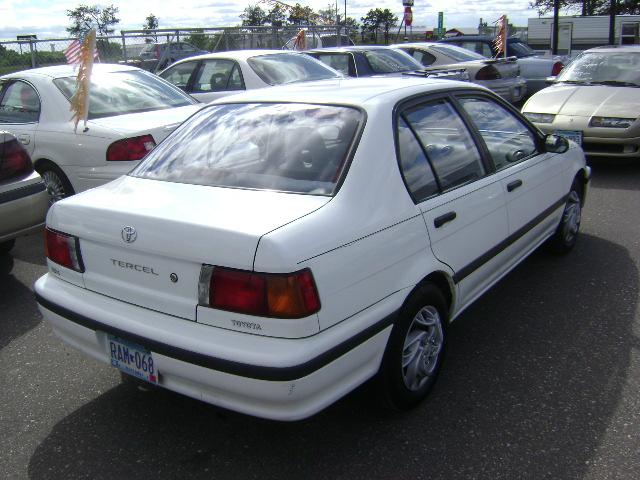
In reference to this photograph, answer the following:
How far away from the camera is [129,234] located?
2.64 m

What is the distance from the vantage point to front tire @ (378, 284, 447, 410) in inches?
111

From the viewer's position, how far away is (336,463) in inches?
108

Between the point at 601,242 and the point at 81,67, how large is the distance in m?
4.97

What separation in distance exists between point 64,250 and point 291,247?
4.09ft

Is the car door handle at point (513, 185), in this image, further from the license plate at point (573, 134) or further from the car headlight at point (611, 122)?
the car headlight at point (611, 122)

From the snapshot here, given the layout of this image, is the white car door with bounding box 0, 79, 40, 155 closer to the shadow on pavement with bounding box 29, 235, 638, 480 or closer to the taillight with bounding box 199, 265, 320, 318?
the shadow on pavement with bounding box 29, 235, 638, 480

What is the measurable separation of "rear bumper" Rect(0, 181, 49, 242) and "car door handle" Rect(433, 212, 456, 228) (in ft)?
11.4

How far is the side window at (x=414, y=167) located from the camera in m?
2.98

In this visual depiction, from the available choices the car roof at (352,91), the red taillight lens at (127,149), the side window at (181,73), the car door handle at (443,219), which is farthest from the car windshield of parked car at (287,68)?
the car door handle at (443,219)

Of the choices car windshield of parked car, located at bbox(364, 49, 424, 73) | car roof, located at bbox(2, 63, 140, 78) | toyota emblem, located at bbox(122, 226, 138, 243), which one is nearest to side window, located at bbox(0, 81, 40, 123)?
car roof, located at bbox(2, 63, 140, 78)

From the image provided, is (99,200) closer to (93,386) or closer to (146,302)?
(146,302)

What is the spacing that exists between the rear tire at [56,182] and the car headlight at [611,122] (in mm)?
6060

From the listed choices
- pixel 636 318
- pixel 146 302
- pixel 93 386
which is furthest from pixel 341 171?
pixel 636 318

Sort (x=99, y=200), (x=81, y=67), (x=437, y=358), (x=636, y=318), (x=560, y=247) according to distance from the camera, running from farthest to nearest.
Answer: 1. (x=81, y=67)
2. (x=560, y=247)
3. (x=636, y=318)
4. (x=437, y=358)
5. (x=99, y=200)
